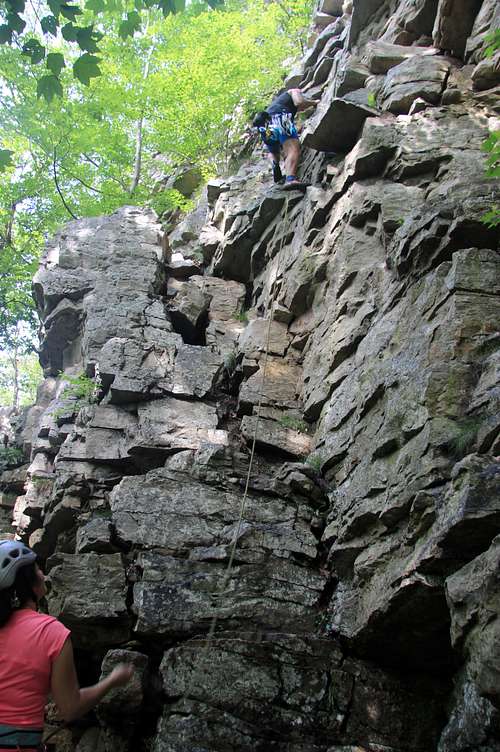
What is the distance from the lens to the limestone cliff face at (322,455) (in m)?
4.80

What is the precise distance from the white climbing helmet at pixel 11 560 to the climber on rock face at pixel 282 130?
1017 centimetres

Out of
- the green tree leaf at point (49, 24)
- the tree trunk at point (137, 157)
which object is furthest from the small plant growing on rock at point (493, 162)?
the tree trunk at point (137, 157)

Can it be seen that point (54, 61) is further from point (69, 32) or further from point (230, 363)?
point (230, 363)

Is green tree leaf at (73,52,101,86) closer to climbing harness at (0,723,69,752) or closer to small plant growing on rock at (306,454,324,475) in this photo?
climbing harness at (0,723,69,752)

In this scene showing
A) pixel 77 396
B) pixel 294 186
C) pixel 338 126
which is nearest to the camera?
pixel 338 126

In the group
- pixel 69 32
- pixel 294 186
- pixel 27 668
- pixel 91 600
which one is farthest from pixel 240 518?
pixel 294 186

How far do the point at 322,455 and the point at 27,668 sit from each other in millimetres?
4926

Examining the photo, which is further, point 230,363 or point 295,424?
point 230,363

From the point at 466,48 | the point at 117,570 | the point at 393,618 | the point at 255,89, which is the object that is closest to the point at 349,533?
the point at 393,618

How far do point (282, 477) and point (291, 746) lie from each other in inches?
121

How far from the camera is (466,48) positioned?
934 centimetres

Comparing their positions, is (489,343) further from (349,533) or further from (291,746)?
(291,746)

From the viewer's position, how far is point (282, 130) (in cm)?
1233

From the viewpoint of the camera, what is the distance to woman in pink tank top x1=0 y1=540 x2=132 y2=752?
9.52 feet
